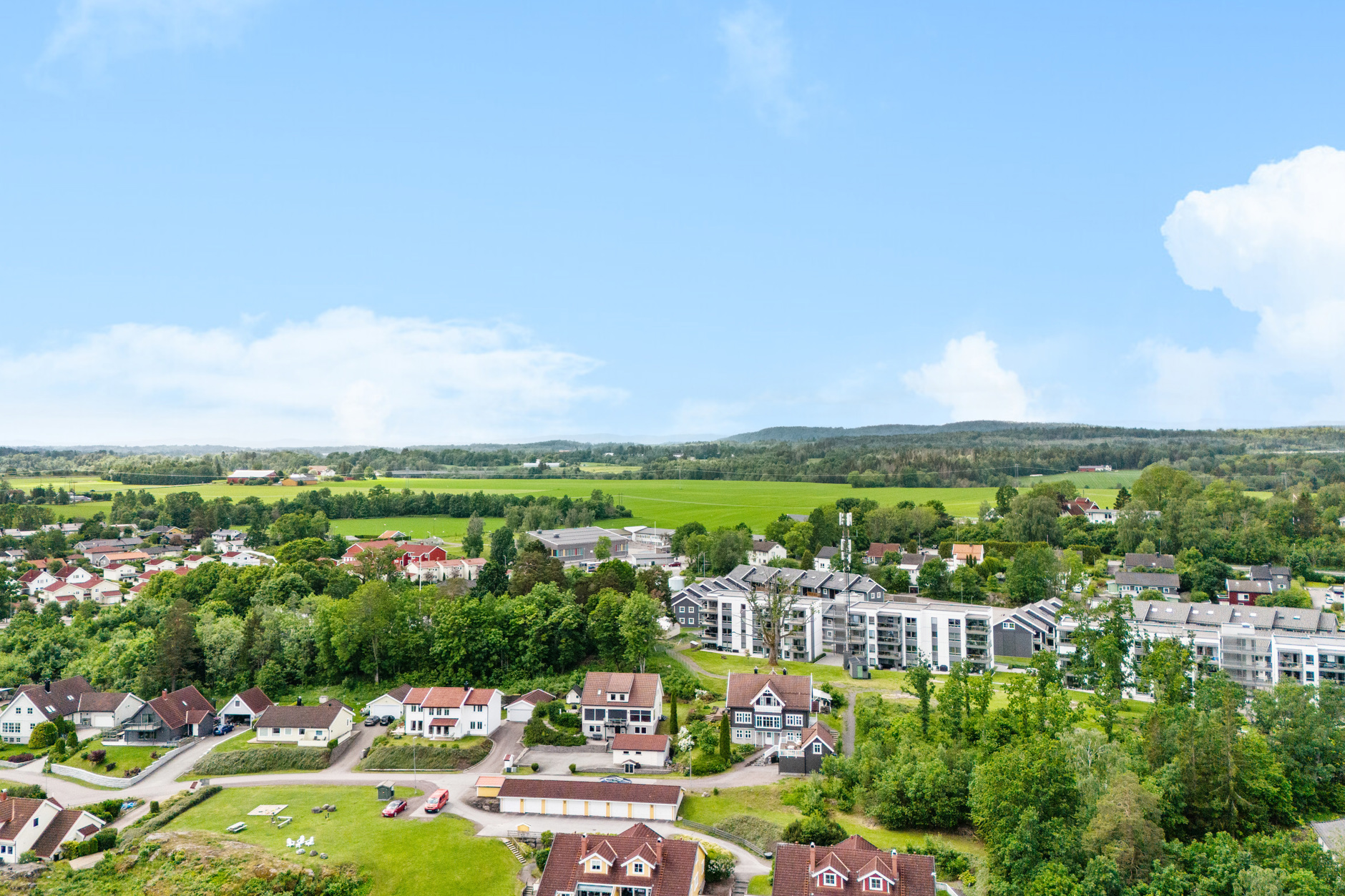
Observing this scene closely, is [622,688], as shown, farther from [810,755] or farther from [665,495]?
[665,495]

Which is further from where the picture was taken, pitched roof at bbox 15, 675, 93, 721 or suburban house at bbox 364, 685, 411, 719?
pitched roof at bbox 15, 675, 93, 721

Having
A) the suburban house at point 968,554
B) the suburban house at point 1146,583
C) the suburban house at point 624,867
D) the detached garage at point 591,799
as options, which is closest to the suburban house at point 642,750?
the detached garage at point 591,799

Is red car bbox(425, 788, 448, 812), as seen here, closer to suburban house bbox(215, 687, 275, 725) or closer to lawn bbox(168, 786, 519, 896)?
lawn bbox(168, 786, 519, 896)

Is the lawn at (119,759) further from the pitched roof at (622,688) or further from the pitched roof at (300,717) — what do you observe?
the pitched roof at (622,688)

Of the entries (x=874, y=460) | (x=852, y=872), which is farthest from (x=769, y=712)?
(x=874, y=460)

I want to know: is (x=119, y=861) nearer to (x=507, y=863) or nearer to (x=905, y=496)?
(x=507, y=863)

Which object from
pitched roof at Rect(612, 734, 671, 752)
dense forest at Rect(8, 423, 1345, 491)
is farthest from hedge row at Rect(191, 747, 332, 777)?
dense forest at Rect(8, 423, 1345, 491)
